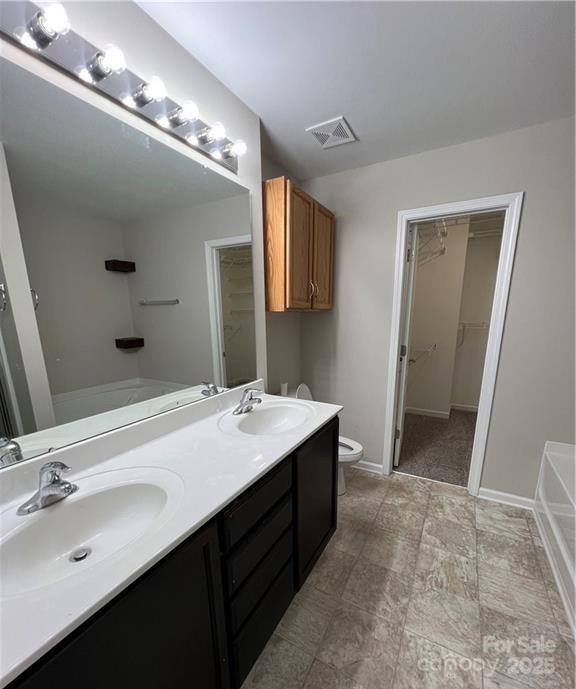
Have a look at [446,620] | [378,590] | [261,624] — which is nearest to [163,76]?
[261,624]

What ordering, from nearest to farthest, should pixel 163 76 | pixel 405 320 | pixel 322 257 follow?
pixel 163 76
pixel 322 257
pixel 405 320

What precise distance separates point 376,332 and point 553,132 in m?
1.52

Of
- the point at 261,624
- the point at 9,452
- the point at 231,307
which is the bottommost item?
the point at 261,624

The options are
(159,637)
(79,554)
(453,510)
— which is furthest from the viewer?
(453,510)

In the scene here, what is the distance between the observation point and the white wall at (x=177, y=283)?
45.8 inches

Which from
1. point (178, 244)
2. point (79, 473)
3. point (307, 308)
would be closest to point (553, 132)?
point (307, 308)

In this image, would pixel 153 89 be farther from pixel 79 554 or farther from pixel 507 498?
pixel 507 498

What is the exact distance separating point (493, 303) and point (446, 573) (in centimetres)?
163

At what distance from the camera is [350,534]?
5.75 feet

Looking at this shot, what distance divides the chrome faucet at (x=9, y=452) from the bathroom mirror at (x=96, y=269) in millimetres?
17

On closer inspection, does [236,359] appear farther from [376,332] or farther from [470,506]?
[470,506]

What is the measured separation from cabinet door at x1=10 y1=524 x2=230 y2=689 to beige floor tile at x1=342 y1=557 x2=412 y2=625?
762mm

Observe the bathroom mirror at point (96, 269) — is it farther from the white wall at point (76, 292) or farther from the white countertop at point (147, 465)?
the white countertop at point (147, 465)

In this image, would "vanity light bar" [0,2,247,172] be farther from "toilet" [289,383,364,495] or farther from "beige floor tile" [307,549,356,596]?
"beige floor tile" [307,549,356,596]
